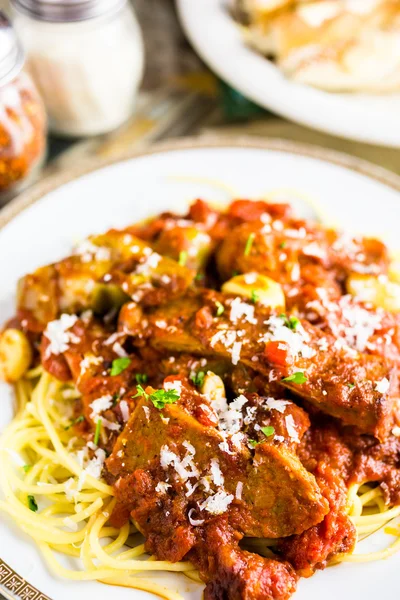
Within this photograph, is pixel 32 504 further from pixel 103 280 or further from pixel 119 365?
pixel 103 280

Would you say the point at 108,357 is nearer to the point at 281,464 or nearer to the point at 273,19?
the point at 281,464

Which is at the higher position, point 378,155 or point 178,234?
point 178,234

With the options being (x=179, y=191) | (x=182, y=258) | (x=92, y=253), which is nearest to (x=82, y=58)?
(x=179, y=191)

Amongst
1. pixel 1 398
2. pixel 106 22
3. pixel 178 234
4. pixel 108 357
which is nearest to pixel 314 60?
pixel 106 22

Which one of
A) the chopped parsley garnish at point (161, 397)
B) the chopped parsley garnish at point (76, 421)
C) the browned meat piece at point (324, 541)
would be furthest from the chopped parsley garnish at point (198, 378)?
the browned meat piece at point (324, 541)

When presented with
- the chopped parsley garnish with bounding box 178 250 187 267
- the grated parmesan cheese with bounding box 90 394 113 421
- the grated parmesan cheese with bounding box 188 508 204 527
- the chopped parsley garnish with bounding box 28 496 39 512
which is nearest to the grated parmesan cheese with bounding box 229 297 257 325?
the chopped parsley garnish with bounding box 178 250 187 267

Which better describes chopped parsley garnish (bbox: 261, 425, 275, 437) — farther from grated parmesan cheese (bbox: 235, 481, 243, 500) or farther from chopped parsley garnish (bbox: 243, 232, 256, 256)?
chopped parsley garnish (bbox: 243, 232, 256, 256)
